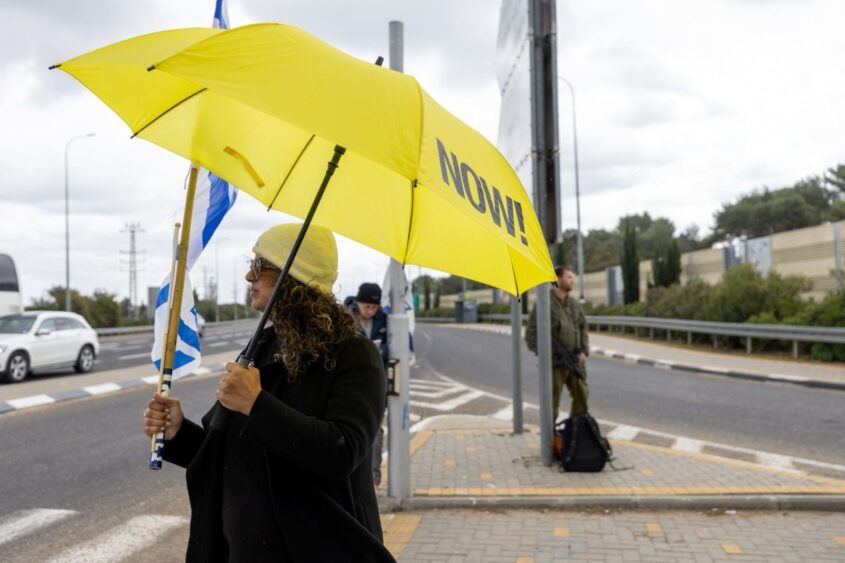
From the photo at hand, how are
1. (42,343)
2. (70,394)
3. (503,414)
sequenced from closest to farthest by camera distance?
(503,414) < (70,394) < (42,343)

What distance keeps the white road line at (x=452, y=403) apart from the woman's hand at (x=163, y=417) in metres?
10.1

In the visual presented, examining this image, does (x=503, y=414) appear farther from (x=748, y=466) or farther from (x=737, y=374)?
(x=737, y=374)

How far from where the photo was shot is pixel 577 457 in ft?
22.0

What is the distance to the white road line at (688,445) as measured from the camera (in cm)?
857

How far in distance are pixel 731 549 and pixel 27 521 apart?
499 cm

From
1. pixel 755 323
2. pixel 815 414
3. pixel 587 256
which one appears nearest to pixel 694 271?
pixel 755 323

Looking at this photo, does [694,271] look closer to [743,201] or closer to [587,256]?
[743,201]

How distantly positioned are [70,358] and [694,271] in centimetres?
2865

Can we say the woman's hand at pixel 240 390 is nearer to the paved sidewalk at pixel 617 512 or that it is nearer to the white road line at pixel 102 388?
the paved sidewalk at pixel 617 512

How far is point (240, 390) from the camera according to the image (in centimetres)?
187

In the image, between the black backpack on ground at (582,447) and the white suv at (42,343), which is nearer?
the black backpack on ground at (582,447)

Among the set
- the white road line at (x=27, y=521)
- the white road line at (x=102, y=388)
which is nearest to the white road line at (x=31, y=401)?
the white road line at (x=102, y=388)

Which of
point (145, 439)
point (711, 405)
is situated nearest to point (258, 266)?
point (145, 439)

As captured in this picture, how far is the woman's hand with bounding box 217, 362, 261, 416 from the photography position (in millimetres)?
1866
